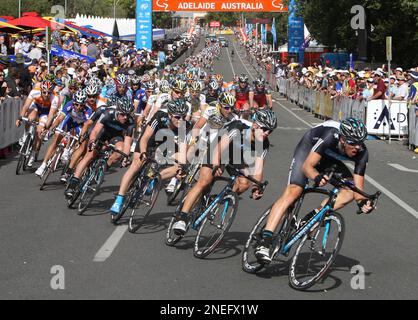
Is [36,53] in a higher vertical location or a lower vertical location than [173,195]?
higher

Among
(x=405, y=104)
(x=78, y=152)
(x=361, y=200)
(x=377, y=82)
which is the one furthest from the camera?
(x=377, y=82)

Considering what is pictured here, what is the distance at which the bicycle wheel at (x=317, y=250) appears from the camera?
26.2 feet

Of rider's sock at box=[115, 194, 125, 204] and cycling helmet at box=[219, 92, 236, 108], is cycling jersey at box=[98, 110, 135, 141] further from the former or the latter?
cycling helmet at box=[219, 92, 236, 108]

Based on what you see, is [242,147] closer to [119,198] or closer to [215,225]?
[215,225]

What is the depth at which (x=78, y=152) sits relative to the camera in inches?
527

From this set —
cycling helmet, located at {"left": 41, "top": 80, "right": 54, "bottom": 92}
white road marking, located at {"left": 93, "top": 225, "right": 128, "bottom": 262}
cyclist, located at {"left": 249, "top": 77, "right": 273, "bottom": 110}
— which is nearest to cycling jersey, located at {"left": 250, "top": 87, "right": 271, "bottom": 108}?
cyclist, located at {"left": 249, "top": 77, "right": 273, "bottom": 110}

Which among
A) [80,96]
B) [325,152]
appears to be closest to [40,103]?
[80,96]

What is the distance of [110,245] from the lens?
1012 cm

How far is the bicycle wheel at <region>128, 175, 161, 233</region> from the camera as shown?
1109 centimetres

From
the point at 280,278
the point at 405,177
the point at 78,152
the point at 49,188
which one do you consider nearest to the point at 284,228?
the point at 280,278

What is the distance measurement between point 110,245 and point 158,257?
878mm

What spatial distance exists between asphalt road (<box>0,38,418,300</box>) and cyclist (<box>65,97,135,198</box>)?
65cm
